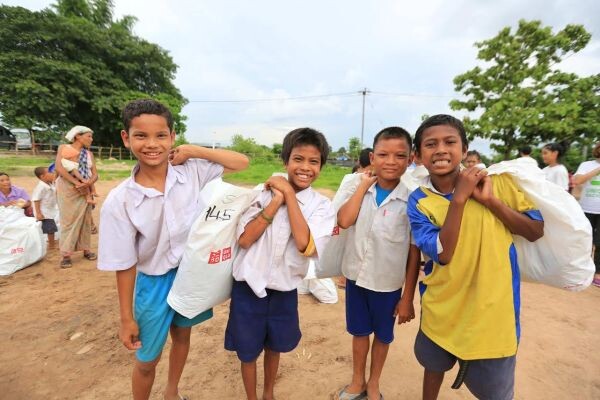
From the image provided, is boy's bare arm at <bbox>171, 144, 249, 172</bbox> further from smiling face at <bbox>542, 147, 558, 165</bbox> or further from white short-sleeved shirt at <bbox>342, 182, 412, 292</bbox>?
smiling face at <bbox>542, 147, 558, 165</bbox>

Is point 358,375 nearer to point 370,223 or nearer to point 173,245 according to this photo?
point 370,223

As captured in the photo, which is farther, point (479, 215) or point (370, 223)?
point (370, 223)

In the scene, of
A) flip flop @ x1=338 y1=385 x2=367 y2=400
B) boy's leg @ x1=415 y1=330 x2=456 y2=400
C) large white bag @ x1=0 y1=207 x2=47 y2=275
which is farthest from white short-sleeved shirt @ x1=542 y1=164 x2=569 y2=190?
large white bag @ x1=0 y1=207 x2=47 y2=275

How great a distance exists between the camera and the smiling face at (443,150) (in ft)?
5.05

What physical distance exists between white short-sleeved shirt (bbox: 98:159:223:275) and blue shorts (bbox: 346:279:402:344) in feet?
3.69

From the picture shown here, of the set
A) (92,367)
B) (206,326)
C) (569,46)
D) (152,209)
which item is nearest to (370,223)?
(152,209)

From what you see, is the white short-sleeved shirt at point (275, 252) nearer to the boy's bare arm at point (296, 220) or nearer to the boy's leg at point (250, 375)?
the boy's bare arm at point (296, 220)

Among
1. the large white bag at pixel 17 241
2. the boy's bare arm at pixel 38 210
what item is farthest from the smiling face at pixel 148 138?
the boy's bare arm at pixel 38 210

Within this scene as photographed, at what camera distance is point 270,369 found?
1.94 m

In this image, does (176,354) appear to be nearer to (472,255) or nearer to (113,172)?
(472,255)

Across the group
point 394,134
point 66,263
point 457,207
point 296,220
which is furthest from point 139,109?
point 66,263

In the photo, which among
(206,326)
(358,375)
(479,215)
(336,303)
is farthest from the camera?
(336,303)

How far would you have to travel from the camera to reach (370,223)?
75.6 inches

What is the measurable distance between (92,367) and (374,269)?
7.47 feet
